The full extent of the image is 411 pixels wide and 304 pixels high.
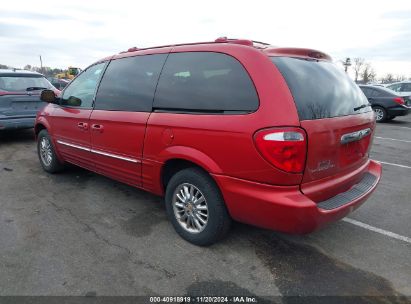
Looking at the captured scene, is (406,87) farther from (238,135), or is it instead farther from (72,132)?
(238,135)

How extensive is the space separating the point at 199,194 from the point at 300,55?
1.52 meters

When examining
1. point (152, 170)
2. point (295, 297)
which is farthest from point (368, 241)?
point (152, 170)

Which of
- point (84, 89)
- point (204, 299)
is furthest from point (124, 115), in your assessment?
point (204, 299)

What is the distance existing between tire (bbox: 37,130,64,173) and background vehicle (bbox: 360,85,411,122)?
11791 millimetres

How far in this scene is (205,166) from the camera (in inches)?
112

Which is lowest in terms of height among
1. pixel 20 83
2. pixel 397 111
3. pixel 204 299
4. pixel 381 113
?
pixel 204 299

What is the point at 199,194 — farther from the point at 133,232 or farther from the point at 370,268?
the point at 370,268

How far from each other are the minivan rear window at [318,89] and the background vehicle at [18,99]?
6296 mm

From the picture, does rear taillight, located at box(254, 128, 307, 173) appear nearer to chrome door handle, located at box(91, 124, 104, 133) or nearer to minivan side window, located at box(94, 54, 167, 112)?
minivan side window, located at box(94, 54, 167, 112)

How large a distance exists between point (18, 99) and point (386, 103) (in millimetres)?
12278

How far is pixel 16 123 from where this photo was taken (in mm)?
7148

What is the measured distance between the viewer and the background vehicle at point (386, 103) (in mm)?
12883

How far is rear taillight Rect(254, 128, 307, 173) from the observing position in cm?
246

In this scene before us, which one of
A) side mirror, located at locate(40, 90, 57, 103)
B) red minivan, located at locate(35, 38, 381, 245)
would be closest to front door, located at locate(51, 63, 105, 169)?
side mirror, located at locate(40, 90, 57, 103)
